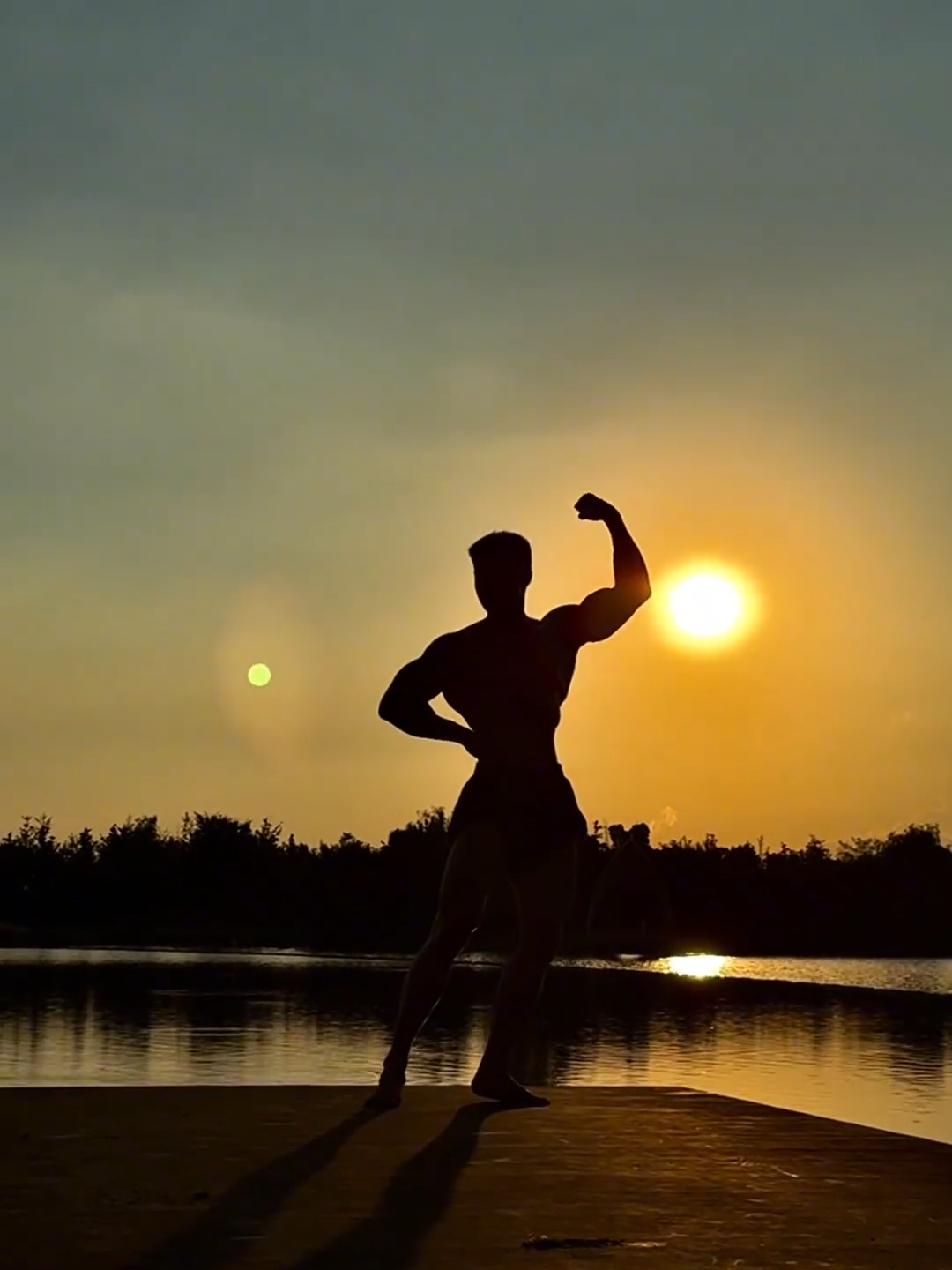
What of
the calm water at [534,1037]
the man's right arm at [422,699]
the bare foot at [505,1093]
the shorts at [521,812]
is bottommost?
the calm water at [534,1037]

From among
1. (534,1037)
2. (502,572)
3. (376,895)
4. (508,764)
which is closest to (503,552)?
(502,572)

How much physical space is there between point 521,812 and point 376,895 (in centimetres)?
8522

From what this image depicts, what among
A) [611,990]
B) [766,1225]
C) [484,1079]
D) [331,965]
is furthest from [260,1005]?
[331,965]

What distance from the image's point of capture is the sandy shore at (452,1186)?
357 centimetres

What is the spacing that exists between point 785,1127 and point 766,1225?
1747 millimetres

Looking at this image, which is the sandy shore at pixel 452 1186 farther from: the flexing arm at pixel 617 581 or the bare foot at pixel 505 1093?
the flexing arm at pixel 617 581

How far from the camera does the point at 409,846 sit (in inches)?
3866

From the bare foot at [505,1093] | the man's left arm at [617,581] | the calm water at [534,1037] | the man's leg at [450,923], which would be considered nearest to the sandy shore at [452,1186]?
the bare foot at [505,1093]

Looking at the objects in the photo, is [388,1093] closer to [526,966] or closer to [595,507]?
[526,966]

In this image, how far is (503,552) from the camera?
6355 mm

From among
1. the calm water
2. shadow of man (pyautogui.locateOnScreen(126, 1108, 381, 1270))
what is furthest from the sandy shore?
the calm water

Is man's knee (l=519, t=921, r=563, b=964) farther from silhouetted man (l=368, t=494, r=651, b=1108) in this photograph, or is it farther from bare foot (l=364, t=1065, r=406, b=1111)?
bare foot (l=364, t=1065, r=406, b=1111)

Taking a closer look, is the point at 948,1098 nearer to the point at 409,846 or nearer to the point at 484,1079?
the point at 484,1079

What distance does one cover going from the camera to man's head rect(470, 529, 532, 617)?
20.8ft
